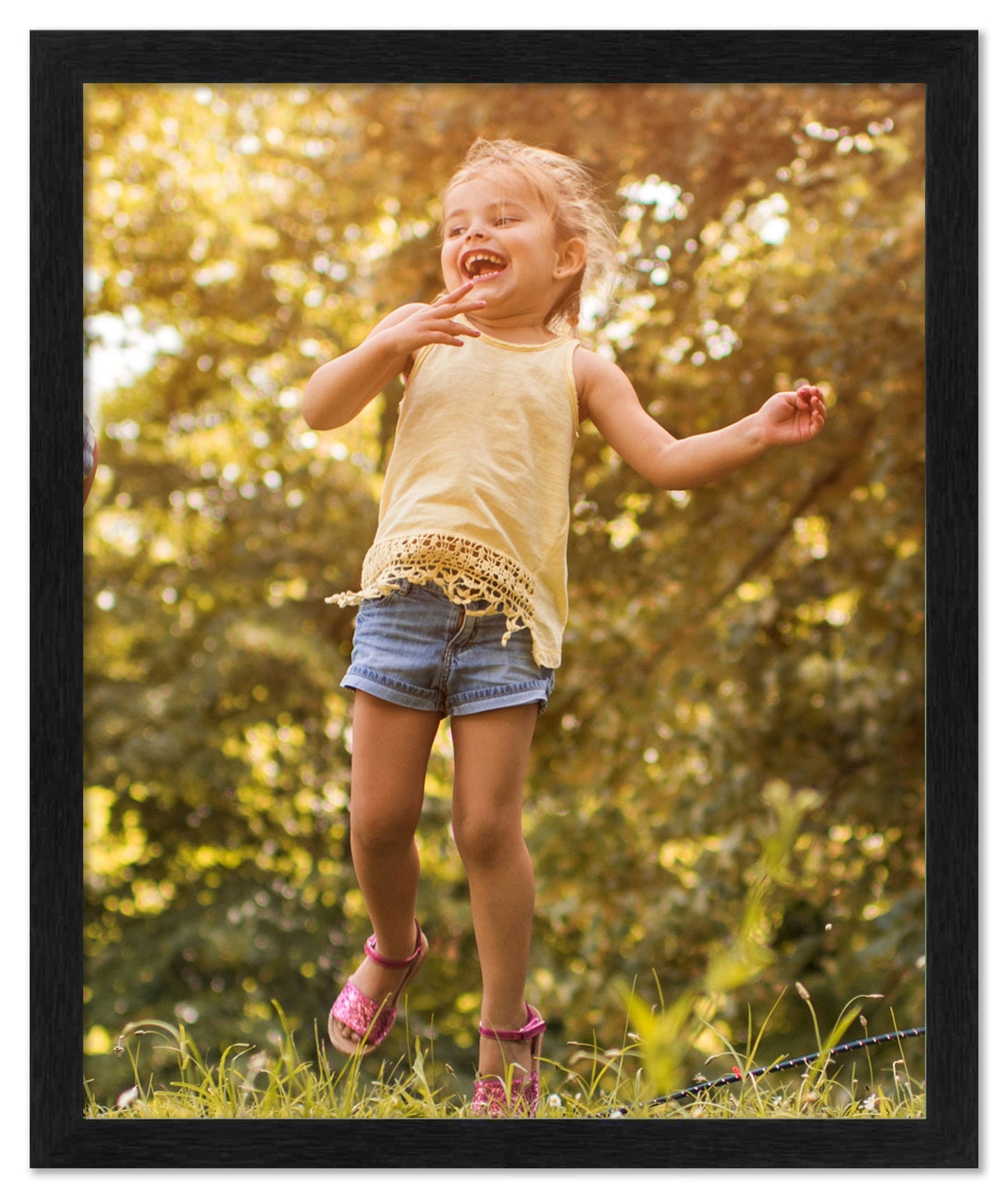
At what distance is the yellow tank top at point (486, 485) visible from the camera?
115 cm

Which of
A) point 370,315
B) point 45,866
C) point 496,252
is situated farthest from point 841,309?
point 45,866

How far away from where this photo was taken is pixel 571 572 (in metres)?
2.61

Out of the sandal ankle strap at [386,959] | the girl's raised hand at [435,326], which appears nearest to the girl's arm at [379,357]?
the girl's raised hand at [435,326]

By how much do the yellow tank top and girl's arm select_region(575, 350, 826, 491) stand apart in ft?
0.09

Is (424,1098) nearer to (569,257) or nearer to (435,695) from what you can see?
(435,695)

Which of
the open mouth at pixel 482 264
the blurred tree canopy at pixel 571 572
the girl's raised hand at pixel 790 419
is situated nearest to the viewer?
the girl's raised hand at pixel 790 419

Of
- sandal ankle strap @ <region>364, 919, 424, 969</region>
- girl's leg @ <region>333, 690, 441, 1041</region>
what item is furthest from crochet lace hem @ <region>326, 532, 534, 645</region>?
sandal ankle strap @ <region>364, 919, 424, 969</region>

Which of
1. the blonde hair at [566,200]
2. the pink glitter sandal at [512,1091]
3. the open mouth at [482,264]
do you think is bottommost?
the pink glitter sandal at [512,1091]

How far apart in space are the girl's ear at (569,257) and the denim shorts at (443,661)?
35 centimetres

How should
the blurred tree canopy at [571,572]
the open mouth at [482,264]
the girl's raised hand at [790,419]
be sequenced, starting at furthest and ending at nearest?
the blurred tree canopy at [571,572] → the open mouth at [482,264] → the girl's raised hand at [790,419]

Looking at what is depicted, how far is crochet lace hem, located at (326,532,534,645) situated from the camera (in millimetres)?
1144

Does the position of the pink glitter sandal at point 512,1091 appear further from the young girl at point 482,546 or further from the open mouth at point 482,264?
the open mouth at point 482,264

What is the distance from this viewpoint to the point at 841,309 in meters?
2.41

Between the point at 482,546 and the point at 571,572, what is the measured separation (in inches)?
57.8
